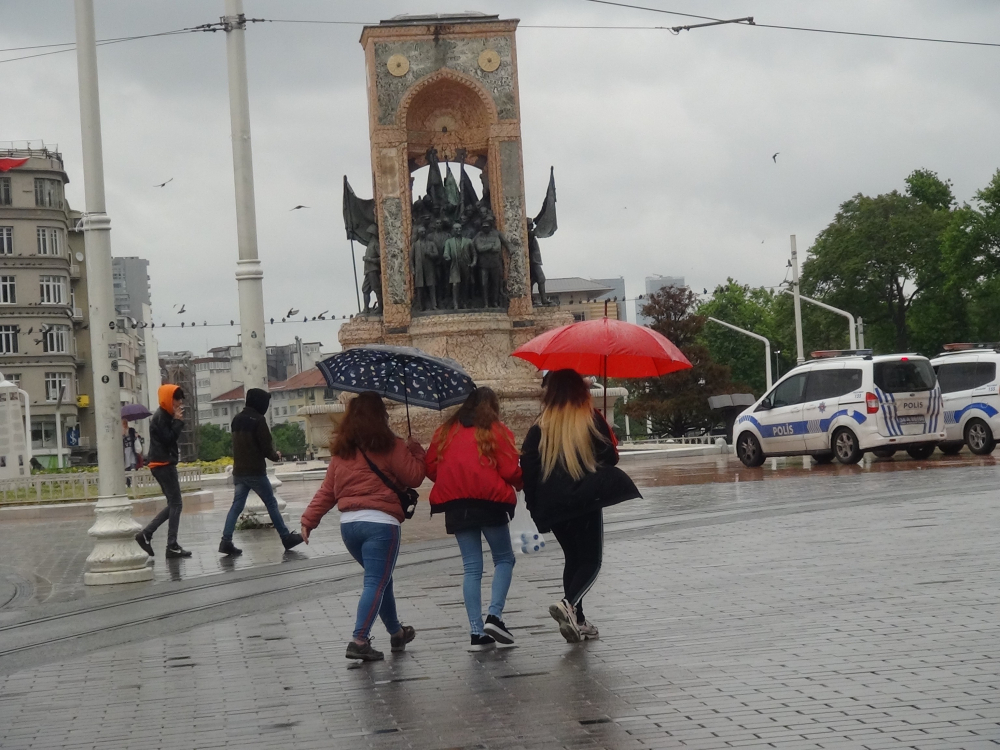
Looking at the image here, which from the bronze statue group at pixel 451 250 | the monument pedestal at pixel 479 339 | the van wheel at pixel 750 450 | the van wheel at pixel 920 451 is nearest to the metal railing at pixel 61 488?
the monument pedestal at pixel 479 339

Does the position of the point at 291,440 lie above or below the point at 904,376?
below

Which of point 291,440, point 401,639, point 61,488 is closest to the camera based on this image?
point 401,639

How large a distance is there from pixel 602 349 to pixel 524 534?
4.06 feet

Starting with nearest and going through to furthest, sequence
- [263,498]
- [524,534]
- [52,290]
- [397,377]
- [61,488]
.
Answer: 1. [524,534]
2. [397,377]
3. [263,498]
4. [61,488]
5. [52,290]

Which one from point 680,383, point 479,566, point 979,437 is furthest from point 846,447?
point 680,383

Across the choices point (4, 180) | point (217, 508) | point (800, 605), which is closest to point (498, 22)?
point (217, 508)

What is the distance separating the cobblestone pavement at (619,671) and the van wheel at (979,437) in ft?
49.2

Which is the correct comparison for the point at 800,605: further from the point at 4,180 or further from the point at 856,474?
the point at 4,180

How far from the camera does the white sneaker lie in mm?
9055

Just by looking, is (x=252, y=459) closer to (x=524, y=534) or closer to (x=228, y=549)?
(x=228, y=549)

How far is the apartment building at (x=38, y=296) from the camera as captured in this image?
8738 centimetres

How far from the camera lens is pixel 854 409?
2677cm

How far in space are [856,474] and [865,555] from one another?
1169 centimetres

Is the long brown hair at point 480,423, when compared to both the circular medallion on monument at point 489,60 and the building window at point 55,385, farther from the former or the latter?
the building window at point 55,385
